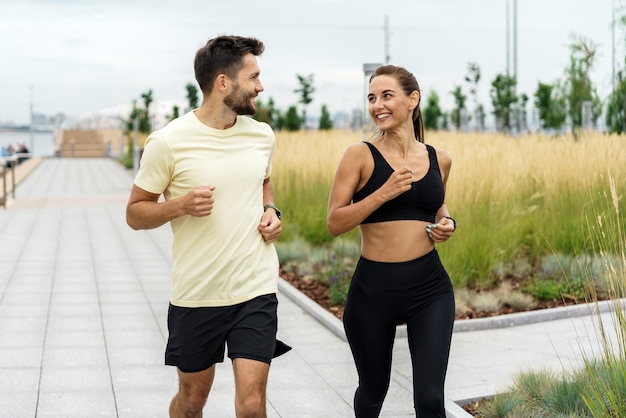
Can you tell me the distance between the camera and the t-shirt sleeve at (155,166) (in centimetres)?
364

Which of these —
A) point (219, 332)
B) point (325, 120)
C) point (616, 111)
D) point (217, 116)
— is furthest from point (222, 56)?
point (325, 120)

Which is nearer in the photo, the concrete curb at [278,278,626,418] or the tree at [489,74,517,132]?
the concrete curb at [278,278,626,418]

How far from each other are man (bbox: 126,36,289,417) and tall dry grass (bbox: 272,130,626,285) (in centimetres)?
520

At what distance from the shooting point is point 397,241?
3.88 m

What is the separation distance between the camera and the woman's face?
3.95 m

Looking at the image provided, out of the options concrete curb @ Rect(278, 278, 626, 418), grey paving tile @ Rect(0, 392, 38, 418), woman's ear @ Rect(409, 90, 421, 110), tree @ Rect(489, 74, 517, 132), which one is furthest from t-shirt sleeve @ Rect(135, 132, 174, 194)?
tree @ Rect(489, 74, 517, 132)

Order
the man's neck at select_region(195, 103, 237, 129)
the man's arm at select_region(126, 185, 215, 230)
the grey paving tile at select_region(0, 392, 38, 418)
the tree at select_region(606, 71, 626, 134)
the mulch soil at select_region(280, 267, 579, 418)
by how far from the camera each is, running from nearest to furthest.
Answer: the man's arm at select_region(126, 185, 215, 230), the man's neck at select_region(195, 103, 237, 129), the grey paving tile at select_region(0, 392, 38, 418), the mulch soil at select_region(280, 267, 579, 418), the tree at select_region(606, 71, 626, 134)

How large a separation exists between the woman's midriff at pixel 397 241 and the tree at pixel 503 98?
4084 cm

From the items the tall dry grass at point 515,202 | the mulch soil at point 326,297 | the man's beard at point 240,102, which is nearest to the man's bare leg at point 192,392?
the man's beard at point 240,102

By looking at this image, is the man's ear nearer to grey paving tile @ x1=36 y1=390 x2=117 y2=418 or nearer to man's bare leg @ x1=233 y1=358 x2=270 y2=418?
man's bare leg @ x1=233 y1=358 x2=270 y2=418

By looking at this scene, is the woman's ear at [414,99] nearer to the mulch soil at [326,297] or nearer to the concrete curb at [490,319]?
the concrete curb at [490,319]

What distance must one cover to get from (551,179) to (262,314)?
7510 mm

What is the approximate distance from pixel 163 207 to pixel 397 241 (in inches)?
36.0

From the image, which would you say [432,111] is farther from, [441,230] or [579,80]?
[441,230]
